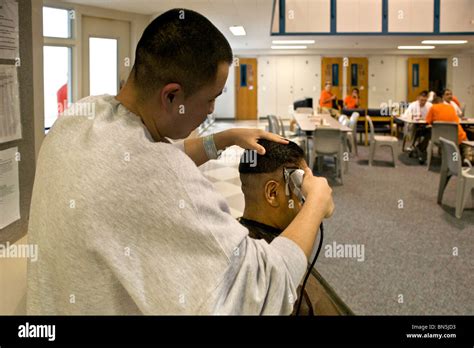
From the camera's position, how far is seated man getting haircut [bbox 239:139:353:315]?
1378mm

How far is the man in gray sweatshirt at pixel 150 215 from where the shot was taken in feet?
2.12

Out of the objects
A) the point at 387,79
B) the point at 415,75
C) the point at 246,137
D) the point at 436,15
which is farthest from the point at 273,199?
the point at 415,75

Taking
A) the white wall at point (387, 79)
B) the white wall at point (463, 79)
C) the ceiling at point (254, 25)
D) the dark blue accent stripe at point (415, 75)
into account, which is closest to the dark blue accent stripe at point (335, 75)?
the ceiling at point (254, 25)

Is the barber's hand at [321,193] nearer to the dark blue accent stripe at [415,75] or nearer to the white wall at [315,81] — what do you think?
the white wall at [315,81]

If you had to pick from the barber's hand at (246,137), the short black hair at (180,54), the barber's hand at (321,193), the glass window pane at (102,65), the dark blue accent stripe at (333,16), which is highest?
the dark blue accent stripe at (333,16)

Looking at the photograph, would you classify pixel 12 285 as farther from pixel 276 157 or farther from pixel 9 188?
pixel 276 157

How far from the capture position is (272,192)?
4.66 feet

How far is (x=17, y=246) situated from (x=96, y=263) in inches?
23.8

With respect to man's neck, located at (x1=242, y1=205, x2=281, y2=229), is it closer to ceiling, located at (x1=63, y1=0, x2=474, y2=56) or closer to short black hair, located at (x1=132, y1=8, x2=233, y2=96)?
short black hair, located at (x1=132, y1=8, x2=233, y2=96)

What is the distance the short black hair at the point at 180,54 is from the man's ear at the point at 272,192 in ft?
2.32

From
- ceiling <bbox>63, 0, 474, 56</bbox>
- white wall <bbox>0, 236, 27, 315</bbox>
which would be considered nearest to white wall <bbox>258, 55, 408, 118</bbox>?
ceiling <bbox>63, 0, 474, 56</bbox>

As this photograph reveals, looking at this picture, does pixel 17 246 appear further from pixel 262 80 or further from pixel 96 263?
pixel 262 80

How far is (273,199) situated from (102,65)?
5.81 meters

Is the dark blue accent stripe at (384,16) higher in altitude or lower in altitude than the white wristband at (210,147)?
higher
